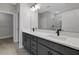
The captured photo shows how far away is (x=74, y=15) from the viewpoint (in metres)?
1.81

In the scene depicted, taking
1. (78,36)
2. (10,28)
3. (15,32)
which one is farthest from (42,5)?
(10,28)

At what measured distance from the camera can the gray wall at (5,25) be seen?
720 cm

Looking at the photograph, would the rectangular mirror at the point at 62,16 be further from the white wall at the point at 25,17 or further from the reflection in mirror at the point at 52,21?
the white wall at the point at 25,17

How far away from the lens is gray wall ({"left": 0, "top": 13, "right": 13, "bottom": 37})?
720cm

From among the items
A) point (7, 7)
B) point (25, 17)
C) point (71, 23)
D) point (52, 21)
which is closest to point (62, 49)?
point (71, 23)

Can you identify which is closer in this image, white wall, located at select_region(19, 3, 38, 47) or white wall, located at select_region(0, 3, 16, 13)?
white wall, located at select_region(19, 3, 38, 47)

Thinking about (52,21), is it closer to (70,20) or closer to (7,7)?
(70,20)

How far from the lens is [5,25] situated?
745 centimetres

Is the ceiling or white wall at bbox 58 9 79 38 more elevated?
the ceiling

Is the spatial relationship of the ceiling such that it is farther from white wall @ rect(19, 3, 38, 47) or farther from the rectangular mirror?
white wall @ rect(19, 3, 38, 47)

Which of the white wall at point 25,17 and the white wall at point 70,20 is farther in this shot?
the white wall at point 25,17

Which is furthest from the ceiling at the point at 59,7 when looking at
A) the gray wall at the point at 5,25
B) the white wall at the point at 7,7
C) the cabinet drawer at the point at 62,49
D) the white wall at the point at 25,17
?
the gray wall at the point at 5,25

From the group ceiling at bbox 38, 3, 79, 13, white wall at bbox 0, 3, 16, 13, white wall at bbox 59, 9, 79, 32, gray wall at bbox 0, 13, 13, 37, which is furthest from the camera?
gray wall at bbox 0, 13, 13, 37

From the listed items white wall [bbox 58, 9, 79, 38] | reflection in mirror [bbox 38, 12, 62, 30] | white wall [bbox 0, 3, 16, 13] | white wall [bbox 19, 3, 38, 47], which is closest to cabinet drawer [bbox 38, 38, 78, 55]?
white wall [bbox 58, 9, 79, 38]
